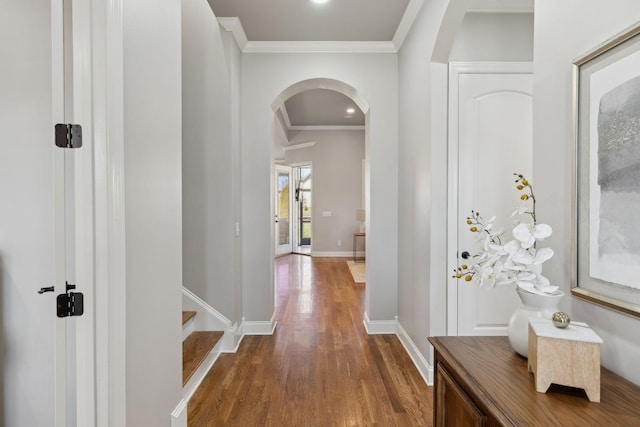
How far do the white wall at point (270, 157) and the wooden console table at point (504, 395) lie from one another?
7.66ft

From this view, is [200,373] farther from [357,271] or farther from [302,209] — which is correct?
[302,209]

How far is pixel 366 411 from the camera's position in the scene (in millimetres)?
2223

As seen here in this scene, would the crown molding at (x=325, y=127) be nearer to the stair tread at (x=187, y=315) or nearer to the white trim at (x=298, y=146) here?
the white trim at (x=298, y=146)

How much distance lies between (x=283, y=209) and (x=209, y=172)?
254 inches

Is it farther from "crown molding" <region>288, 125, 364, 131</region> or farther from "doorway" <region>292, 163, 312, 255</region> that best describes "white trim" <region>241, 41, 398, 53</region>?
"doorway" <region>292, 163, 312, 255</region>

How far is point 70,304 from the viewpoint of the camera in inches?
47.8

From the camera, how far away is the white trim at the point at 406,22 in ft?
9.19

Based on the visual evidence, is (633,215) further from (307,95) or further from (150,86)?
(307,95)

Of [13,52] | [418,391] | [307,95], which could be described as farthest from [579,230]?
[307,95]

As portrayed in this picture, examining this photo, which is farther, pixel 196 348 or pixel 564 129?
pixel 196 348

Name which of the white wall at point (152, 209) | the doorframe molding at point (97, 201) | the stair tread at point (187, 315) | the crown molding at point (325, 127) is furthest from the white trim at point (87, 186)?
the crown molding at point (325, 127)

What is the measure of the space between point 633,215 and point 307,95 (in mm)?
5530

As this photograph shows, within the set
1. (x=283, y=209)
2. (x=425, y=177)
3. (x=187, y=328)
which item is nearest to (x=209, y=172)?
(x=187, y=328)

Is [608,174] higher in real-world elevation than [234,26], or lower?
lower
